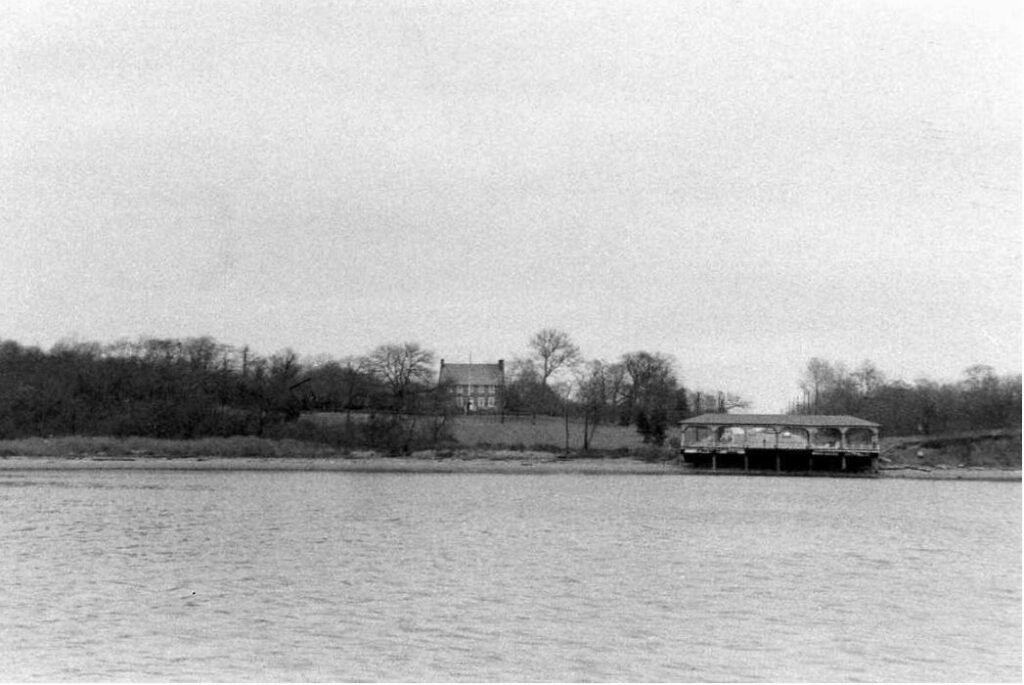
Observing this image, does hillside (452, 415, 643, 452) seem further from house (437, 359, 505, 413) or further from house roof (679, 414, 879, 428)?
house (437, 359, 505, 413)

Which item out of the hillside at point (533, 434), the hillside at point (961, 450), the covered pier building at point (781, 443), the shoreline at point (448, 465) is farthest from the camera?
the hillside at point (533, 434)

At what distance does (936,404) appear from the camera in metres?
127

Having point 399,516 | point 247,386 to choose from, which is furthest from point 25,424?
point 399,516

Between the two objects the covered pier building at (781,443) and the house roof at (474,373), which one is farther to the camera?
the house roof at (474,373)

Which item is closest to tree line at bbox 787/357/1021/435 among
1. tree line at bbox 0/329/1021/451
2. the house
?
tree line at bbox 0/329/1021/451

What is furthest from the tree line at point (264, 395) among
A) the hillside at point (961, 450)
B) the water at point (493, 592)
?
the water at point (493, 592)

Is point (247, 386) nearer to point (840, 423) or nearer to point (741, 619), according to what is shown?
point (840, 423)

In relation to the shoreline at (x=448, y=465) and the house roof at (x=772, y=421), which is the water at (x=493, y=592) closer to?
the shoreline at (x=448, y=465)

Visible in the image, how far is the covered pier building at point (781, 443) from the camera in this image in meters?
97.3

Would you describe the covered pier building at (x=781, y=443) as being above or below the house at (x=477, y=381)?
below

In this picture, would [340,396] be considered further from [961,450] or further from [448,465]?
[961,450]

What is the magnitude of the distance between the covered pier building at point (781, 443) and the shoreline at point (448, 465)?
5.40 ft

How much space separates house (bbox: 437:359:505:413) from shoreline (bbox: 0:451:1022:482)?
45445 mm

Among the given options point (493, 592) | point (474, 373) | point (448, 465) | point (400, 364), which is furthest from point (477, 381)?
point (493, 592)
